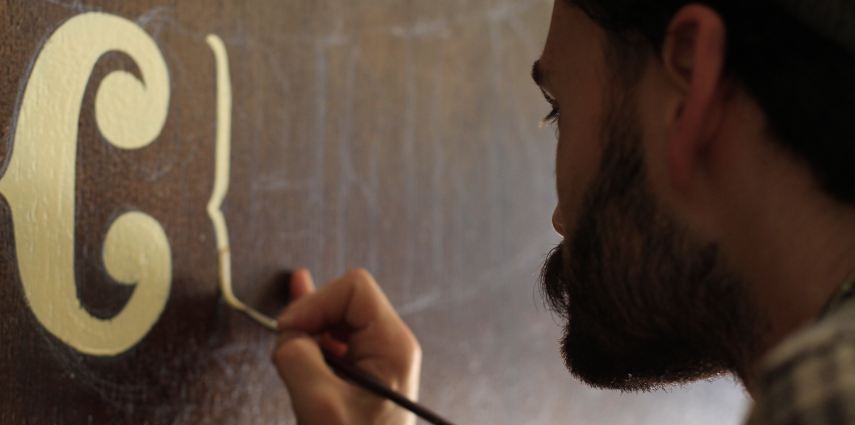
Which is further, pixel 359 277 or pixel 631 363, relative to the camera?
pixel 359 277

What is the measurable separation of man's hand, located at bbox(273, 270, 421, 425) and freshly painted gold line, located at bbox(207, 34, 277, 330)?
54 mm

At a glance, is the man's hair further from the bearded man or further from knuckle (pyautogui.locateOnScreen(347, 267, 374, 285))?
knuckle (pyautogui.locateOnScreen(347, 267, 374, 285))

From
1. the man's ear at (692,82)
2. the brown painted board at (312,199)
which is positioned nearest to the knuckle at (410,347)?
the brown painted board at (312,199)

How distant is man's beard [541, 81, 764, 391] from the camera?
0.50 m

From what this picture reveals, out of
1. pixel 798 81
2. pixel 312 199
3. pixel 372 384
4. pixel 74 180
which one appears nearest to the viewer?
pixel 798 81

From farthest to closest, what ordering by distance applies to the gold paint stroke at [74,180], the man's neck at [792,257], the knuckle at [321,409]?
the knuckle at [321,409], the gold paint stroke at [74,180], the man's neck at [792,257]

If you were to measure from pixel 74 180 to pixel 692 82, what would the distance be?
373 millimetres

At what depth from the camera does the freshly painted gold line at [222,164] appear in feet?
2.26

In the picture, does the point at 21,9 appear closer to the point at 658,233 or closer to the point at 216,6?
the point at 216,6

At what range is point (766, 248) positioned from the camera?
47 cm

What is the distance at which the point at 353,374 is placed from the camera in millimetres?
692

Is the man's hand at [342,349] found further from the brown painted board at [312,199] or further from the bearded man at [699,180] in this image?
the bearded man at [699,180]

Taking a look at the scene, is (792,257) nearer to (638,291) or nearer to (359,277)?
(638,291)

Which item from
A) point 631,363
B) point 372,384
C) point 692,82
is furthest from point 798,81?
point 372,384
